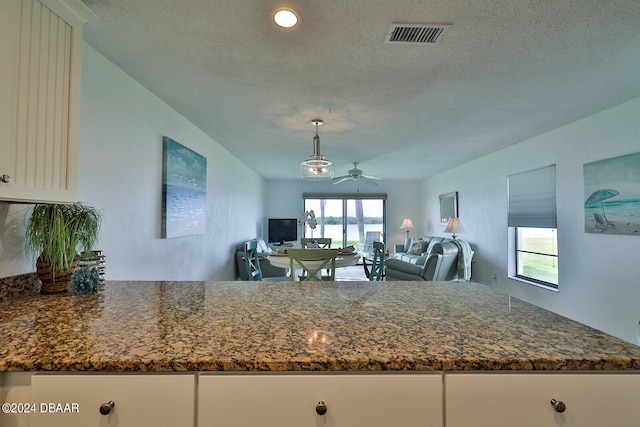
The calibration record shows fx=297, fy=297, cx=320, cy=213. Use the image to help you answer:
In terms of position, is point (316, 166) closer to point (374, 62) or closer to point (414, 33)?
point (374, 62)

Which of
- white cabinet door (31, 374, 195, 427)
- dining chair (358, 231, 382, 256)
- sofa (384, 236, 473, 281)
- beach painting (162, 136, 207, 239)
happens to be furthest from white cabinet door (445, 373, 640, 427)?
dining chair (358, 231, 382, 256)

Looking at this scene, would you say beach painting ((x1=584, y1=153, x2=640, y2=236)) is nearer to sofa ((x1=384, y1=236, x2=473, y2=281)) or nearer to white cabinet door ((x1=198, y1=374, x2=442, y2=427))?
sofa ((x1=384, y1=236, x2=473, y2=281))

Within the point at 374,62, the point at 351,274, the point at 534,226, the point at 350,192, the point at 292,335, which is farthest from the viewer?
the point at 350,192

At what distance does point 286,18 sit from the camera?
1.50 m

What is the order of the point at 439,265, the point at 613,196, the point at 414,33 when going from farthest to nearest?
the point at 439,265, the point at 613,196, the point at 414,33

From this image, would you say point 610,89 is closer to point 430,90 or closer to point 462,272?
point 430,90

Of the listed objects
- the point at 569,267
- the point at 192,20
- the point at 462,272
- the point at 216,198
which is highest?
the point at 192,20

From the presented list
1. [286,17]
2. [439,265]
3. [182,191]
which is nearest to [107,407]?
[286,17]

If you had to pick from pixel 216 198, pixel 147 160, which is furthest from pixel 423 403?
pixel 216 198

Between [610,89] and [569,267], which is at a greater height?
[610,89]

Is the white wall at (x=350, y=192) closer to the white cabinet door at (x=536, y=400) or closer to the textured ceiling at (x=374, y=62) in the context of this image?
the textured ceiling at (x=374, y=62)

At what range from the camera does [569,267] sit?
3.21 m

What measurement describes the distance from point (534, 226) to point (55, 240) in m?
4.58

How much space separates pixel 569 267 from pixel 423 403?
138 inches
